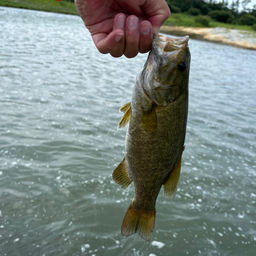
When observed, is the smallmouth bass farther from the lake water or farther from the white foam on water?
the lake water

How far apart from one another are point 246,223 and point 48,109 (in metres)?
6.41

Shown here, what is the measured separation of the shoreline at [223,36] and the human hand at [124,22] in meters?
42.5

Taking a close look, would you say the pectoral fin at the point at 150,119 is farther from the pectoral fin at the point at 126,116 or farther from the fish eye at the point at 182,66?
the fish eye at the point at 182,66

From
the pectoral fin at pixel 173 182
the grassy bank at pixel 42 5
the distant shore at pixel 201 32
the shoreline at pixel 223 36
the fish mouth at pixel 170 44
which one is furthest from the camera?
the grassy bank at pixel 42 5

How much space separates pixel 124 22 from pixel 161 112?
32.7 inches

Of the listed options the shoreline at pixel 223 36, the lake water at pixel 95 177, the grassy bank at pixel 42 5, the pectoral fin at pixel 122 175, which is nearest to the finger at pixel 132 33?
the pectoral fin at pixel 122 175

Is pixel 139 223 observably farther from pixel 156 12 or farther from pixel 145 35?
pixel 156 12

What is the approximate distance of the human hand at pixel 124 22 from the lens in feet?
7.66

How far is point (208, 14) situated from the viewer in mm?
79125

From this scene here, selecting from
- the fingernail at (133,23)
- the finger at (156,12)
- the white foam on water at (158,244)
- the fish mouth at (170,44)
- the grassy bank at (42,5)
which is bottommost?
the white foam on water at (158,244)

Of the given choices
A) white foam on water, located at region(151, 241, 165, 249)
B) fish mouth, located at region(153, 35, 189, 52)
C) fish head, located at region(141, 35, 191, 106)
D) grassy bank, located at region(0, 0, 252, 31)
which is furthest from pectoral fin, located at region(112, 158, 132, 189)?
grassy bank, located at region(0, 0, 252, 31)

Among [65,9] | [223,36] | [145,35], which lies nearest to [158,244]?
[145,35]

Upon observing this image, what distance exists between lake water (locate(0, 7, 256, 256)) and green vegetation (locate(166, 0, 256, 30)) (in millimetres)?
55177

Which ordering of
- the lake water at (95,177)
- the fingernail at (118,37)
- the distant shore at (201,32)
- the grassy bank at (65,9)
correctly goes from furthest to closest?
the grassy bank at (65,9) < the distant shore at (201,32) < the lake water at (95,177) < the fingernail at (118,37)
